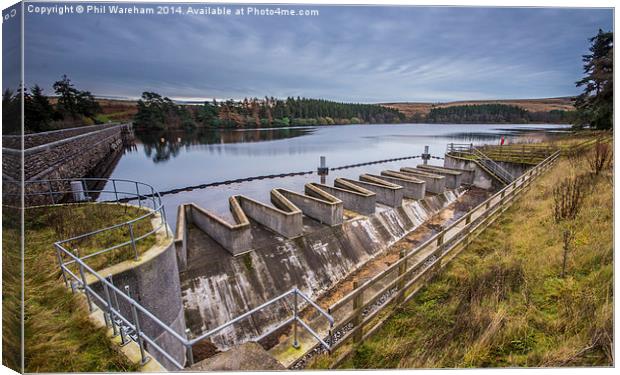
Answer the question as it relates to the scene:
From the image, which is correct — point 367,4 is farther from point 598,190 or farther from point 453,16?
point 598,190

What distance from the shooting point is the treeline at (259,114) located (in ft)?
138

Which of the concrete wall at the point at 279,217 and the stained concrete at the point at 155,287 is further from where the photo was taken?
the concrete wall at the point at 279,217

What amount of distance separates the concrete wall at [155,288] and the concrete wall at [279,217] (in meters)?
4.65

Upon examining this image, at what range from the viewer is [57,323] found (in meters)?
3.34

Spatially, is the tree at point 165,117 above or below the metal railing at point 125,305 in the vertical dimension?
above

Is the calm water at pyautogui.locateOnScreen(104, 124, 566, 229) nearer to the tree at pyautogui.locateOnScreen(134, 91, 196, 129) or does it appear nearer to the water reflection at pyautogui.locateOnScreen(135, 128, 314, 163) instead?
the water reflection at pyautogui.locateOnScreen(135, 128, 314, 163)

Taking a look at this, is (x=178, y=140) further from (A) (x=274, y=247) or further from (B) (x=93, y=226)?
(B) (x=93, y=226)

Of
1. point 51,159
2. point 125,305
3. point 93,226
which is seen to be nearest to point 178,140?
point 51,159

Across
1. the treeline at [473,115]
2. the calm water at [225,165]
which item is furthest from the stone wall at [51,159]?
the treeline at [473,115]

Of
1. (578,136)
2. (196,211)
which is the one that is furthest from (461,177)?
(196,211)

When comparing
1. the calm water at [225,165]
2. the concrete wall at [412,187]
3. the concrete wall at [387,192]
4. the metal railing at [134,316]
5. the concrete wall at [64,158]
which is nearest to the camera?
the metal railing at [134,316]

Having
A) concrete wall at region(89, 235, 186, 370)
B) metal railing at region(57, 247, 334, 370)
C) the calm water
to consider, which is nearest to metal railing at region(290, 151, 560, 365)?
metal railing at region(57, 247, 334, 370)

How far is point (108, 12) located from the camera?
150 inches

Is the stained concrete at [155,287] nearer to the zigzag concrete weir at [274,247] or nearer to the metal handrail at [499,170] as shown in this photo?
the zigzag concrete weir at [274,247]
